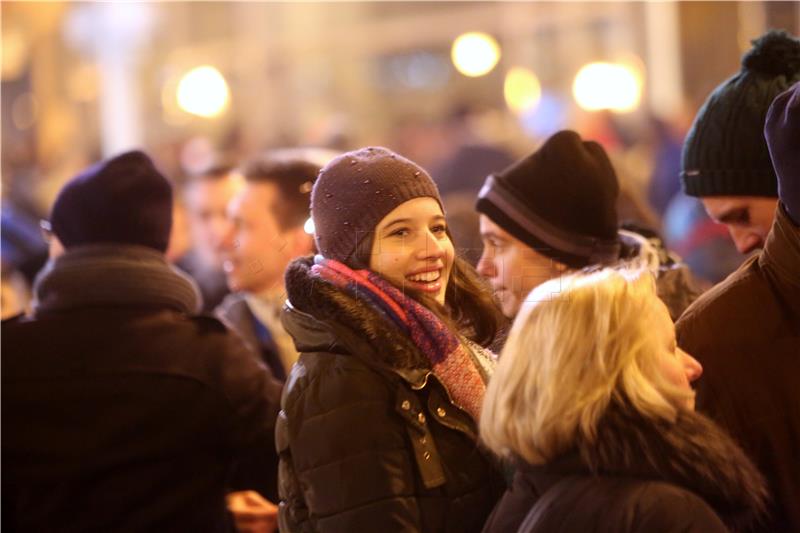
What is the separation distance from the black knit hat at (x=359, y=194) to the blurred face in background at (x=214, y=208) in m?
2.59

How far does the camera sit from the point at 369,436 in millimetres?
3049

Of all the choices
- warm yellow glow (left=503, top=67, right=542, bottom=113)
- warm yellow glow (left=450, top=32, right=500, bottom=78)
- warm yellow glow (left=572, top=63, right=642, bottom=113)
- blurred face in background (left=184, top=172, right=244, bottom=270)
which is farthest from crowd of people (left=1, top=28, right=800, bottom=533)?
warm yellow glow (left=503, top=67, right=542, bottom=113)

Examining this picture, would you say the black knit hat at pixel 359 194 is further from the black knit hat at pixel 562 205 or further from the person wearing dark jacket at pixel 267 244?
the person wearing dark jacket at pixel 267 244

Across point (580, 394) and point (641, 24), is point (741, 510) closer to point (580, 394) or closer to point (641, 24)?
point (580, 394)

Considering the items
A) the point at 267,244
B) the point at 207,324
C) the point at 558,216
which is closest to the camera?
the point at 558,216

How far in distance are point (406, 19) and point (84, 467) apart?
2012cm

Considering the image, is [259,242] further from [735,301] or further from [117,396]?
[735,301]

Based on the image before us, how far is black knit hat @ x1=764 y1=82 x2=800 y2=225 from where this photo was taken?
3.20 metres

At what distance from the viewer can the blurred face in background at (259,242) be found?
494cm

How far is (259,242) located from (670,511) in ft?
8.96

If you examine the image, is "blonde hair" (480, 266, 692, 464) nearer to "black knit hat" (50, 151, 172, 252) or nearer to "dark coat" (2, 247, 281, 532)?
"dark coat" (2, 247, 281, 532)

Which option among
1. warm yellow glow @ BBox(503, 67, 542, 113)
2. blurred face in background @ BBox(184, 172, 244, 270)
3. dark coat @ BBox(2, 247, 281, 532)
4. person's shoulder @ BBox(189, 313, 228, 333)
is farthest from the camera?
warm yellow glow @ BBox(503, 67, 542, 113)

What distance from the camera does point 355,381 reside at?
3.08 meters

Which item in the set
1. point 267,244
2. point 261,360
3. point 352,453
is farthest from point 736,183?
point 261,360
